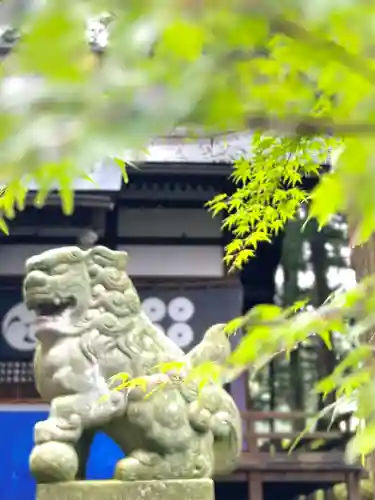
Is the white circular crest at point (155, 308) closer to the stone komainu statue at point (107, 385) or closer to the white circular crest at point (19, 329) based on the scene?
the white circular crest at point (19, 329)

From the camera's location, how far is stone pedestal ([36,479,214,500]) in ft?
9.04

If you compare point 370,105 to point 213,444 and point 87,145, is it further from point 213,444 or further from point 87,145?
point 213,444

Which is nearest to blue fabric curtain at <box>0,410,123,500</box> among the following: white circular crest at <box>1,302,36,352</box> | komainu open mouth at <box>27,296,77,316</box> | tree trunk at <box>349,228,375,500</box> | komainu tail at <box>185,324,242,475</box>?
white circular crest at <box>1,302,36,352</box>

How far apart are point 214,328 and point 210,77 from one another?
2.33 m

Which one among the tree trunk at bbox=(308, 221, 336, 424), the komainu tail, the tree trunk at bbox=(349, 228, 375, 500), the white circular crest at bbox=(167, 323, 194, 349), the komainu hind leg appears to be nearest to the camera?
the komainu hind leg

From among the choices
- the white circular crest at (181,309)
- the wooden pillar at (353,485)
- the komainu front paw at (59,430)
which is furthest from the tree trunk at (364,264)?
the komainu front paw at (59,430)

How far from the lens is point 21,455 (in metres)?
5.98

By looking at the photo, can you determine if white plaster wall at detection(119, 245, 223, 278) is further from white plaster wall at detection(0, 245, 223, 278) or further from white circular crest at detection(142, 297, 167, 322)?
white circular crest at detection(142, 297, 167, 322)

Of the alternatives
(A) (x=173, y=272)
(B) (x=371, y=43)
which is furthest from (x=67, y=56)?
(A) (x=173, y=272)

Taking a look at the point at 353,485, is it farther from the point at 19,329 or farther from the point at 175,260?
the point at 19,329

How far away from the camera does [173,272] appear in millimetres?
6371

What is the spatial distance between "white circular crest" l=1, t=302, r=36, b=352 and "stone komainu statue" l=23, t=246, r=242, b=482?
125 inches

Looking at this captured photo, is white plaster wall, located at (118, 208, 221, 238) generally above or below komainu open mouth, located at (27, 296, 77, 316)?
above

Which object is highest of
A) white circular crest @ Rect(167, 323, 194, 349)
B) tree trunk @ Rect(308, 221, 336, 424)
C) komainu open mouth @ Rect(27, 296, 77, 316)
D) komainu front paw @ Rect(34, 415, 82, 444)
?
tree trunk @ Rect(308, 221, 336, 424)
